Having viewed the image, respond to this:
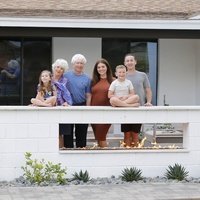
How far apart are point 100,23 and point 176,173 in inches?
228

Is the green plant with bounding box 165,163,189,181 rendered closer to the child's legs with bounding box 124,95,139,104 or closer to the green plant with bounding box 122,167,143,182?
the green plant with bounding box 122,167,143,182

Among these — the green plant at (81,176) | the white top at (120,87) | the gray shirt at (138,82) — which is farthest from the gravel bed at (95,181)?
the gray shirt at (138,82)

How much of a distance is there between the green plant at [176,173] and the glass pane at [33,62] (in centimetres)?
712

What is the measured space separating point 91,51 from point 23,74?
5.95 feet

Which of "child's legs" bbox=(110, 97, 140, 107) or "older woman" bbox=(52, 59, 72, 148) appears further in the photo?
"older woman" bbox=(52, 59, 72, 148)

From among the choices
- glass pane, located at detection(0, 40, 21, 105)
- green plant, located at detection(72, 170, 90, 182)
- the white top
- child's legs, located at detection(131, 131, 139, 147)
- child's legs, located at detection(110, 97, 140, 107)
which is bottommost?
green plant, located at detection(72, 170, 90, 182)

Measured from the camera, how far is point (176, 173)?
970cm

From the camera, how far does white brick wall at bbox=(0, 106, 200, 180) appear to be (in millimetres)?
9508

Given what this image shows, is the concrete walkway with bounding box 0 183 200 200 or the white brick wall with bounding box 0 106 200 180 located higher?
the white brick wall with bounding box 0 106 200 180

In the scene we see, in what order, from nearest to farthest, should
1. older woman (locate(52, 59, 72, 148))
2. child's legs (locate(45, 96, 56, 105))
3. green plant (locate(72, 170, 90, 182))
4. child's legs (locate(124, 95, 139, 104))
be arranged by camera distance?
green plant (locate(72, 170, 90, 182)) < child's legs (locate(45, 96, 56, 105)) < child's legs (locate(124, 95, 139, 104)) < older woman (locate(52, 59, 72, 148))

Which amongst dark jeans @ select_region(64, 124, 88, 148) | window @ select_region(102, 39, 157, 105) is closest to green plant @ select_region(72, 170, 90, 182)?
dark jeans @ select_region(64, 124, 88, 148)

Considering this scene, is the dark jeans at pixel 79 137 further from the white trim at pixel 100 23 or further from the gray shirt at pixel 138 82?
the white trim at pixel 100 23

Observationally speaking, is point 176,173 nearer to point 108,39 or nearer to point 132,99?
point 132,99

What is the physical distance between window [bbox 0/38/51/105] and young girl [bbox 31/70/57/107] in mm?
6486
